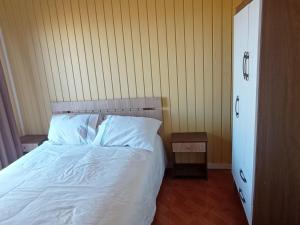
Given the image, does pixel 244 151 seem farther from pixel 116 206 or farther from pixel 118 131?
pixel 118 131

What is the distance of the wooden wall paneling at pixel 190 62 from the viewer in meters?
2.71

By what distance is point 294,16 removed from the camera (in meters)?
1.51

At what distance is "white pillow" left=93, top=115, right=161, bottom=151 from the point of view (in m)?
2.65

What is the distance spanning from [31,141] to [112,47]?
1.55 meters

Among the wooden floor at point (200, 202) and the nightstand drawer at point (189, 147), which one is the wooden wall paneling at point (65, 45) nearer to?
the nightstand drawer at point (189, 147)

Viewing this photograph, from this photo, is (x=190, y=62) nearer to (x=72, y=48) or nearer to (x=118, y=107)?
(x=118, y=107)

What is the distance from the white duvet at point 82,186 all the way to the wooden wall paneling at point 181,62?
54 cm

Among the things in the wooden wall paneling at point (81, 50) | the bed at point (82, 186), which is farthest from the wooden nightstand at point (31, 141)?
the wooden wall paneling at point (81, 50)

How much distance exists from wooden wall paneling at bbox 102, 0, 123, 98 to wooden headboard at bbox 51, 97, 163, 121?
131 millimetres

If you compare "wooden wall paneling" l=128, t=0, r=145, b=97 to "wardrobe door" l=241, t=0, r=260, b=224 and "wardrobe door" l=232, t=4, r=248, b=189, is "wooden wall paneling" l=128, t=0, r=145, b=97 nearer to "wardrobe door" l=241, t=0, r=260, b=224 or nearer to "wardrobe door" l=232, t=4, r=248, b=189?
"wardrobe door" l=232, t=4, r=248, b=189

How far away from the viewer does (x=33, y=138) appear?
3.30 m

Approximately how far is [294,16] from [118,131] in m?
1.87

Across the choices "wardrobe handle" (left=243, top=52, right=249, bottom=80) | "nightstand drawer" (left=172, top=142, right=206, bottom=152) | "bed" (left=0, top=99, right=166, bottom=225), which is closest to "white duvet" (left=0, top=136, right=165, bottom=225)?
"bed" (left=0, top=99, right=166, bottom=225)

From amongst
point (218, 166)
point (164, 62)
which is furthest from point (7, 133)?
→ point (218, 166)
